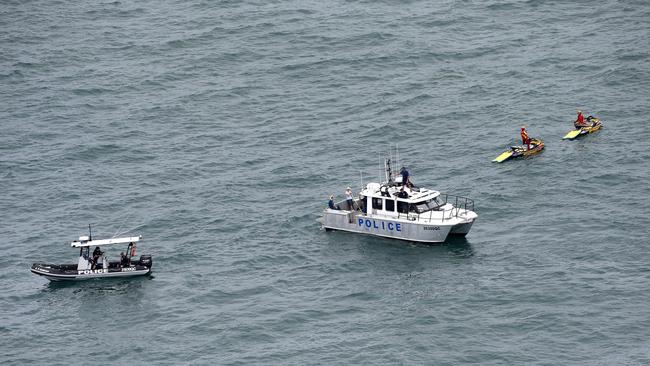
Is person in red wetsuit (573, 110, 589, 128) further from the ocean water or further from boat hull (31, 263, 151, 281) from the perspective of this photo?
boat hull (31, 263, 151, 281)

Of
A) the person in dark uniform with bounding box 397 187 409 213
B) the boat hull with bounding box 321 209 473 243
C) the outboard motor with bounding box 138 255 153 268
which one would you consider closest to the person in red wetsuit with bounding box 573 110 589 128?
the boat hull with bounding box 321 209 473 243

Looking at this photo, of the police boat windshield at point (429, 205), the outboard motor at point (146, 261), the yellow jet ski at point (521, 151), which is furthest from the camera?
the yellow jet ski at point (521, 151)

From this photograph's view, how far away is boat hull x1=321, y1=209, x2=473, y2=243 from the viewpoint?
287 ft

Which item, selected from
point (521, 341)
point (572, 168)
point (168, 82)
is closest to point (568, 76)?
point (572, 168)

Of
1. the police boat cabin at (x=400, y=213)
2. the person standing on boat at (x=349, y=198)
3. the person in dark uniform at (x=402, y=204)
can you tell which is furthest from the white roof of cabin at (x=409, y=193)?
the person standing on boat at (x=349, y=198)

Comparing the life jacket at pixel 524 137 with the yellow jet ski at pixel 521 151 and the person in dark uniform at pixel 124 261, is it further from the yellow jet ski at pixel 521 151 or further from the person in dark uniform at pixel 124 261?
the person in dark uniform at pixel 124 261

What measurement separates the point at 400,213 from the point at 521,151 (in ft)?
53.9

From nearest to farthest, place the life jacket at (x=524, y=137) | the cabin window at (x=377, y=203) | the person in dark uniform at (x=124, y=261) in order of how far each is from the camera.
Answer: the person in dark uniform at (x=124, y=261), the cabin window at (x=377, y=203), the life jacket at (x=524, y=137)

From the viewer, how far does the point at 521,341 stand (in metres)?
72.9

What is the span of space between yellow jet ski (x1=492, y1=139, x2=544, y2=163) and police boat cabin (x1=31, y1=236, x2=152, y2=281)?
3199 centimetres

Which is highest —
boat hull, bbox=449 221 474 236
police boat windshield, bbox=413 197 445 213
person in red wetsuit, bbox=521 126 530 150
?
person in red wetsuit, bbox=521 126 530 150

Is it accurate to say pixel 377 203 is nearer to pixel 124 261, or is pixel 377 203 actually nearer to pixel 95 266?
pixel 124 261

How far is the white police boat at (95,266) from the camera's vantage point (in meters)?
85.4

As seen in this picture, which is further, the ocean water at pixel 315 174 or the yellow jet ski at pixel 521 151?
the yellow jet ski at pixel 521 151
